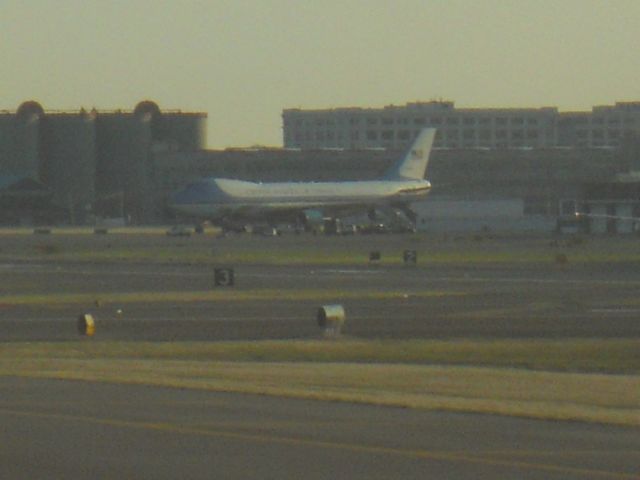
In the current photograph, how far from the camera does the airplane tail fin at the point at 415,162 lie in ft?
472

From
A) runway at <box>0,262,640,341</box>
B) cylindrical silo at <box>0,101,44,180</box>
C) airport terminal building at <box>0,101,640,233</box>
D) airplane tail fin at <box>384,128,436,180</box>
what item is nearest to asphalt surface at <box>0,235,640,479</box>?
runway at <box>0,262,640,341</box>

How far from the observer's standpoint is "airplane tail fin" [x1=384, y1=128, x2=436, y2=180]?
143875 millimetres

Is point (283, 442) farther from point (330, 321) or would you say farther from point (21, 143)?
point (21, 143)

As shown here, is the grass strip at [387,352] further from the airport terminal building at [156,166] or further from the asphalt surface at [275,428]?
the airport terminal building at [156,166]

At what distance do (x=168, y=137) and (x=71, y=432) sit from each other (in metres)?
165

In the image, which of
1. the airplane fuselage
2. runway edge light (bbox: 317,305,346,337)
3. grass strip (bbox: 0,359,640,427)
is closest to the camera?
grass strip (bbox: 0,359,640,427)

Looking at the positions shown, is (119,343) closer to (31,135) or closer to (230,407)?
(230,407)

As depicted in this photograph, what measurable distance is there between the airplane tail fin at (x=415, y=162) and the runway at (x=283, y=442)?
126m

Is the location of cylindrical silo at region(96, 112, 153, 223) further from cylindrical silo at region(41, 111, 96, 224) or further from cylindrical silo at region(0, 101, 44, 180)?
cylindrical silo at region(0, 101, 44, 180)

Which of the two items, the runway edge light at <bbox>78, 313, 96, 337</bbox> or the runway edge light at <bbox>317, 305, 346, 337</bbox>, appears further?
the runway edge light at <bbox>317, 305, 346, 337</bbox>

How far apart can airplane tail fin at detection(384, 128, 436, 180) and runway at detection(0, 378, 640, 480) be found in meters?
126

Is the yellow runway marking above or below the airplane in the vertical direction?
above

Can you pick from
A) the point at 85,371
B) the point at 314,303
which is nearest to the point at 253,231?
the point at 314,303

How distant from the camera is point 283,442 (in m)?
14.3
